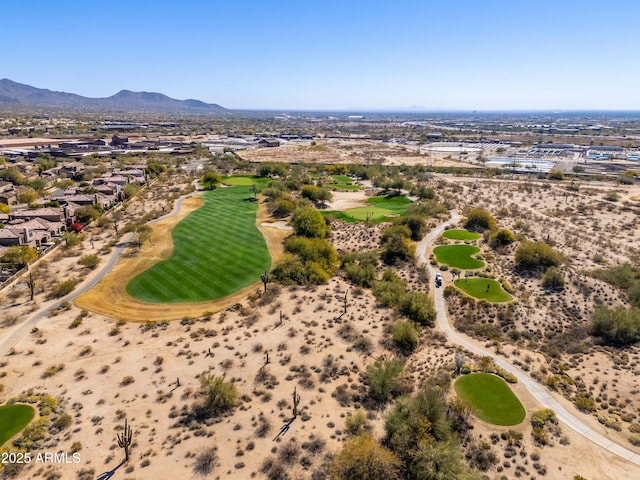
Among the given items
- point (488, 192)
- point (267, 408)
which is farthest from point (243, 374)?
point (488, 192)

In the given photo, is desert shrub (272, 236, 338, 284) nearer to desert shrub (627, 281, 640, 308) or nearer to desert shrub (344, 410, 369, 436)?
desert shrub (344, 410, 369, 436)

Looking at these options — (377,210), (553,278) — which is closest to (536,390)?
(553,278)

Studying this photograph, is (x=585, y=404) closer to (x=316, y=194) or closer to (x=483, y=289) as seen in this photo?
(x=483, y=289)

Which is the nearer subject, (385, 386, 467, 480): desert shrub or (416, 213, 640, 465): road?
(385, 386, 467, 480): desert shrub

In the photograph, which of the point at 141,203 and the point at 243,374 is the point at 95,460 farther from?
the point at 141,203

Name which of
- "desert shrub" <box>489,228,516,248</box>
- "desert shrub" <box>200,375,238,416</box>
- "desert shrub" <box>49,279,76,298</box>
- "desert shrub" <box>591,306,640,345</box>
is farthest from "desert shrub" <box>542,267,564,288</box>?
"desert shrub" <box>49,279,76,298</box>

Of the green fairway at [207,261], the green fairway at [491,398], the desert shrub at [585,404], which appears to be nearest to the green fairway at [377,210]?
the green fairway at [207,261]
